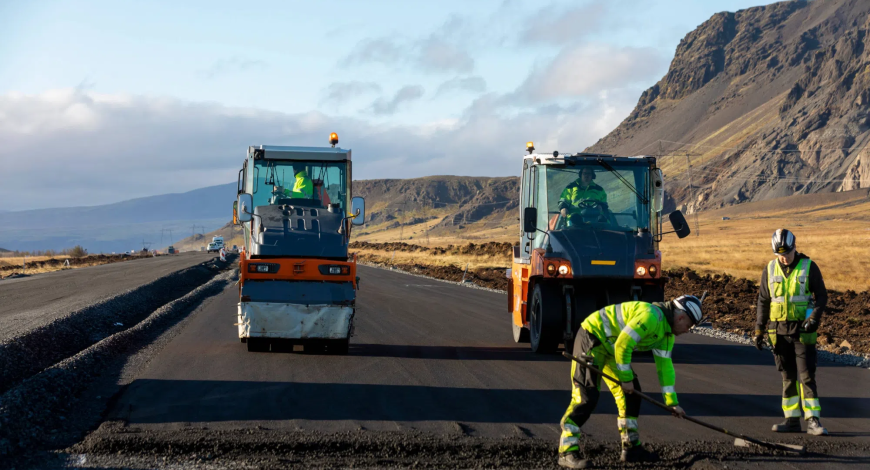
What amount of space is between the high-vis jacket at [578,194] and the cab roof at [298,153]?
12.0 ft

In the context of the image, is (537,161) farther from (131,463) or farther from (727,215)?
(727,215)

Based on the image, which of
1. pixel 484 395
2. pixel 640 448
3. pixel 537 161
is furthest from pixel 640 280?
pixel 640 448

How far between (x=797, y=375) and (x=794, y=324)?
0.57 metres

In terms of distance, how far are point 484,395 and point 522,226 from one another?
11.1ft

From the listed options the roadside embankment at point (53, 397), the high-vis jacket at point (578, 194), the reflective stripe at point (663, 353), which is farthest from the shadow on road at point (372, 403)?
the high-vis jacket at point (578, 194)

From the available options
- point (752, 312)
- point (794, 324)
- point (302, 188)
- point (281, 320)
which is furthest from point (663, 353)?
point (752, 312)

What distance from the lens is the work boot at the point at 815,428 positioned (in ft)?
24.7

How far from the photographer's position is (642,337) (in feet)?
20.2

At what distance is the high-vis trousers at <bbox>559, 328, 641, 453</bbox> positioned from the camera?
21.2 feet

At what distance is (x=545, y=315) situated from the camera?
451 inches

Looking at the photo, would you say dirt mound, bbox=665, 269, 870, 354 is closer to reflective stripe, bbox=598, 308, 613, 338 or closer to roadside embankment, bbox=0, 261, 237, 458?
reflective stripe, bbox=598, 308, 613, 338

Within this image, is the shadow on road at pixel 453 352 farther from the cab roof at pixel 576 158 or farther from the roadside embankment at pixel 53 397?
the roadside embankment at pixel 53 397

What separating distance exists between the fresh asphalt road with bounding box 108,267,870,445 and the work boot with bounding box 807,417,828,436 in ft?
0.38

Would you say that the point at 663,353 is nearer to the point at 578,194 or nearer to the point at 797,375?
the point at 797,375
